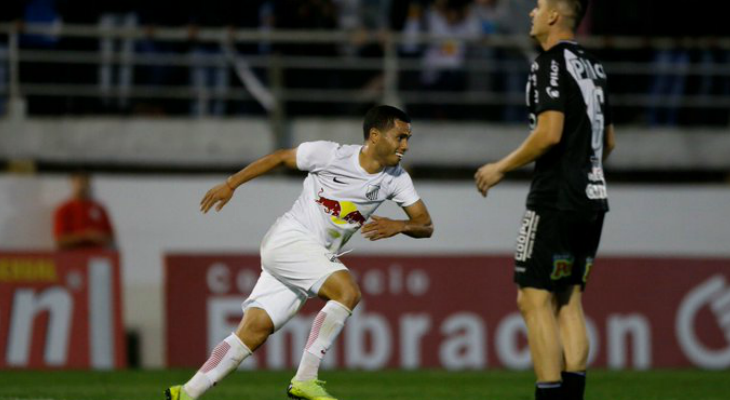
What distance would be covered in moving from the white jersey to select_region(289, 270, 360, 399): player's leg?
0.34 m

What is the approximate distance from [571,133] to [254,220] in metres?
8.54

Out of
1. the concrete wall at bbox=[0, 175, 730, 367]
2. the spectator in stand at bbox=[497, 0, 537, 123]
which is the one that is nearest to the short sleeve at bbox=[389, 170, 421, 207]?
the concrete wall at bbox=[0, 175, 730, 367]

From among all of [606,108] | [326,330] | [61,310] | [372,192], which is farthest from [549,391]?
[61,310]

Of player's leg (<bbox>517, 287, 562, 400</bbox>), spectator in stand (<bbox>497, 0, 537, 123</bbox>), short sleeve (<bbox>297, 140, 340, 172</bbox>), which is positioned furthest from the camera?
spectator in stand (<bbox>497, 0, 537, 123</bbox>)

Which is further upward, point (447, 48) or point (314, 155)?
point (447, 48)

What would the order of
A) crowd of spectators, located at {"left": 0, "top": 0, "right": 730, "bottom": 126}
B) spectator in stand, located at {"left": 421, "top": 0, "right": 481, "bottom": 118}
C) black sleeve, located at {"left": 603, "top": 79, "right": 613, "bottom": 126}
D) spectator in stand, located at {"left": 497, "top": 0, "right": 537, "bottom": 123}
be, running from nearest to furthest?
black sleeve, located at {"left": 603, "top": 79, "right": 613, "bottom": 126}
crowd of spectators, located at {"left": 0, "top": 0, "right": 730, "bottom": 126}
spectator in stand, located at {"left": 421, "top": 0, "right": 481, "bottom": 118}
spectator in stand, located at {"left": 497, "top": 0, "right": 537, "bottom": 123}

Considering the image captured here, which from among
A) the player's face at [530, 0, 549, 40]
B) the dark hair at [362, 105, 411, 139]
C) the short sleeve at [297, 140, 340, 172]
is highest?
the player's face at [530, 0, 549, 40]

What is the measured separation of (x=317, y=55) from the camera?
15.0 metres

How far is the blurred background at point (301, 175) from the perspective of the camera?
45.4 feet

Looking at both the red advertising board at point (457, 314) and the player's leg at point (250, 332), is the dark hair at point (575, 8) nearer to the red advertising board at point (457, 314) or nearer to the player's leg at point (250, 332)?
the player's leg at point (250, 332)

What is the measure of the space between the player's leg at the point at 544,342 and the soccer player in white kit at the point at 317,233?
877 millimetres

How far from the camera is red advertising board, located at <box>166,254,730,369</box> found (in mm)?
13805

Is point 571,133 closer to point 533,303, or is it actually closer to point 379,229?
point 533,303

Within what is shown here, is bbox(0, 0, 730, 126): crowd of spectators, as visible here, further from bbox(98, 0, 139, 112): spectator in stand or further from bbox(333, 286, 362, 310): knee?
bbox(333, 286, 362, 310): knee
